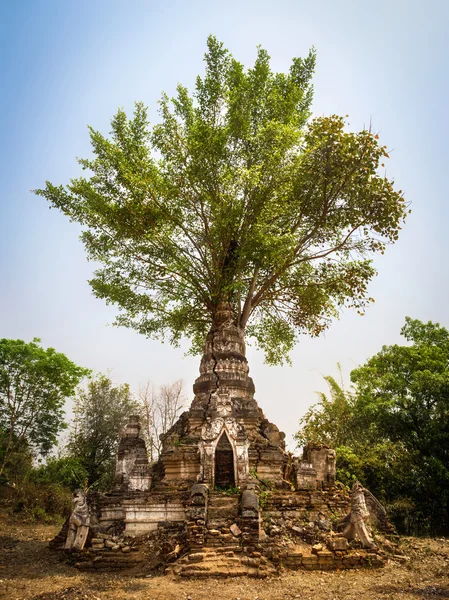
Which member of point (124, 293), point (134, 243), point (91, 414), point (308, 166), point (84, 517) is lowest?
point (84, 517)

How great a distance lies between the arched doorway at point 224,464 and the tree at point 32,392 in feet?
55.5

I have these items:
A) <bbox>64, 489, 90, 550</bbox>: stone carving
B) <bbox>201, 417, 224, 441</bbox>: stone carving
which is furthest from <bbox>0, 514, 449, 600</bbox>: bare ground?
<bbox>201, 417, 224, 441</bbox>: stone carving

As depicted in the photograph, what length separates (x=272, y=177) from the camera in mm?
15023

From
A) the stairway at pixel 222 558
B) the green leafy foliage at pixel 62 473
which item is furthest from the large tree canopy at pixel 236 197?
the green leafy foliage at pixel 62 473

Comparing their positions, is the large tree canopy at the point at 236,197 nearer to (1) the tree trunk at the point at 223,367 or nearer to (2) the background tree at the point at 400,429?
(1) the tree trunk at the point at 223,367

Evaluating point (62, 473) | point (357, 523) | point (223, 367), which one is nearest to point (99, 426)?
point (62, 473)

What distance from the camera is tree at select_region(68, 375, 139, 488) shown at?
86.9 ft

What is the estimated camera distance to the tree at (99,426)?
26500mm

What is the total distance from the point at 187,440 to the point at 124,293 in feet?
21.5

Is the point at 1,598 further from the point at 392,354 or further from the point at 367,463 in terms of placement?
the point at 392,354

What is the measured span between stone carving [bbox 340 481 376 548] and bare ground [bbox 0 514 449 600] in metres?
0.67

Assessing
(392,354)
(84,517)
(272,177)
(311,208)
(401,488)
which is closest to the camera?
(84,517)

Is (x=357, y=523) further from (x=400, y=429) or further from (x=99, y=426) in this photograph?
(x=99, y=426)

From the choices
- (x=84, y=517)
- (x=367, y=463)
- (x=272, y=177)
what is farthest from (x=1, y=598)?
(x=367, y=463)
